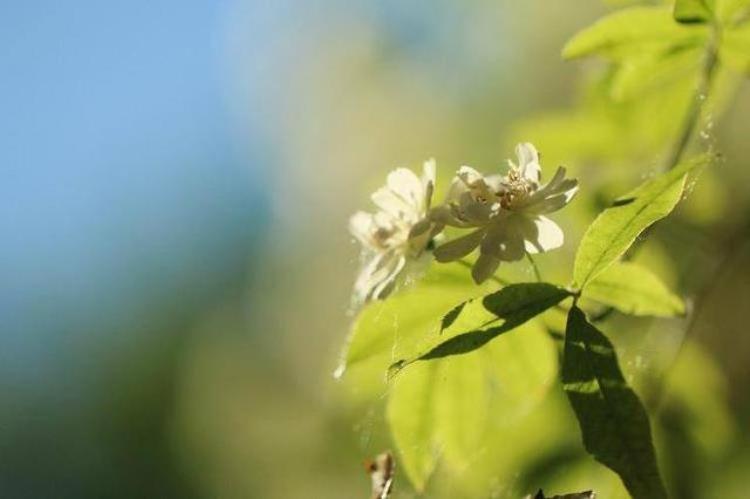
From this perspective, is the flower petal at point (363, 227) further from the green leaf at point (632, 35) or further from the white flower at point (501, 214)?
the green leaf at point (632, 35)

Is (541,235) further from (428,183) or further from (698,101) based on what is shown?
(698,101)

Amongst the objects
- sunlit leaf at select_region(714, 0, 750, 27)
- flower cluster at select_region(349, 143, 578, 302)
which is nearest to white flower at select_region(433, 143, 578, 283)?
flower cluster at select_region(349, 143, 578, 302)

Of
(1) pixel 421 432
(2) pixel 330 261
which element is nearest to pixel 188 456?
(2) pixel 330 261

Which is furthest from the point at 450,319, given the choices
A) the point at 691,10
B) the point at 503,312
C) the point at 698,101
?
the point at 698,101

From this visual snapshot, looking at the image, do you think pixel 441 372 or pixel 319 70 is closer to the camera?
pixel 441 372

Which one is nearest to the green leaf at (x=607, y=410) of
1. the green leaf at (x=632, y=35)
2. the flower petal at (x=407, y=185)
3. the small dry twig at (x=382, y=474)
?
the small dry twig at (x=382, y=474)

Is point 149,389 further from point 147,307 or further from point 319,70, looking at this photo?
point 319,70
